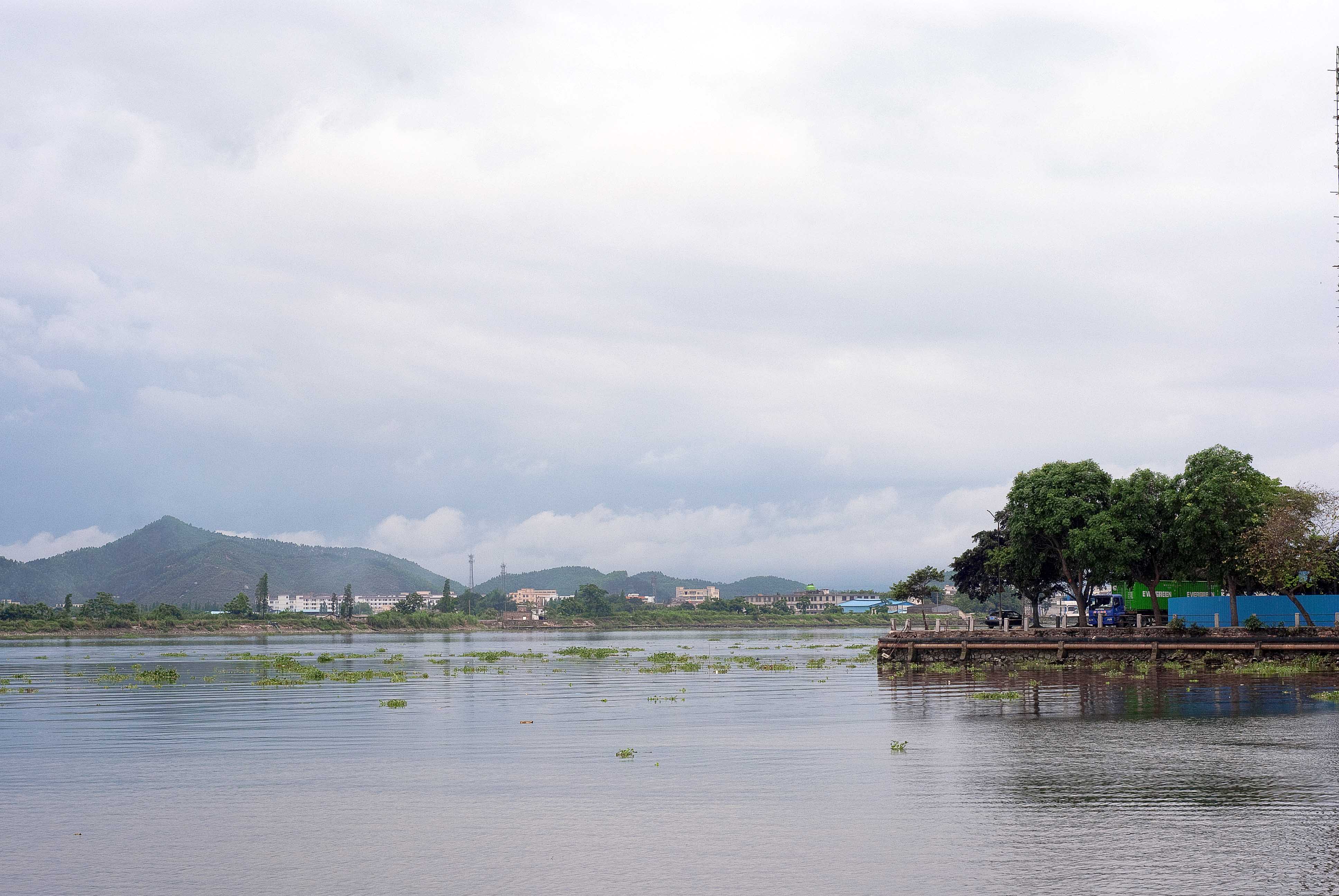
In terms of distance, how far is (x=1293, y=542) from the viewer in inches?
2554

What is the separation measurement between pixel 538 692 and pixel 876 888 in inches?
1776

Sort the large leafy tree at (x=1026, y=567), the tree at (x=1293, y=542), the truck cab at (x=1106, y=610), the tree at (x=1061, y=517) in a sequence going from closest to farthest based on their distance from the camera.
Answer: the tree at (x=1293, y=542) → the tree at (x=1061, y=517) → the large leafy tree at (x=1026, y=567) → the truck cab at (x=1106, y=610)

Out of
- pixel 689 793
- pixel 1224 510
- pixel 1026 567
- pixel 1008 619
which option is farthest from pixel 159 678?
pixel 1224 510

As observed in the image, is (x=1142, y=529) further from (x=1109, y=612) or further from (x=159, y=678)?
(x=159, y=678)

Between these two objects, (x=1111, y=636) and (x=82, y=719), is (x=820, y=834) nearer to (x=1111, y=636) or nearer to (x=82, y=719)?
(x=82, y=719)

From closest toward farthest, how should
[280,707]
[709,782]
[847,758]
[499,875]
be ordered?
1. [499,875]
2. [709,782]
3. [847,758]
4. [280,707]

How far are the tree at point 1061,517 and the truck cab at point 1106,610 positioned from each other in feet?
8.26

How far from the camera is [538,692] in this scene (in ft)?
206

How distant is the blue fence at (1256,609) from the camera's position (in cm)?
7238

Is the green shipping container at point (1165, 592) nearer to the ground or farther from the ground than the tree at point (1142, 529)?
nearer to the ground

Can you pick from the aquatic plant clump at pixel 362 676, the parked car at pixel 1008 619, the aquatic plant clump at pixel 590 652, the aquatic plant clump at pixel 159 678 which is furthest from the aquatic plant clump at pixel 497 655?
the parked car at pixel 1008 619

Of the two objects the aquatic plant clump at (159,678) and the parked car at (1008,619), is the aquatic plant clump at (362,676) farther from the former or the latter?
the parked car at (1008,619)

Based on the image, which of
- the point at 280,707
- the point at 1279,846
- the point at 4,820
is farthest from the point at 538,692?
the point at 1279,846

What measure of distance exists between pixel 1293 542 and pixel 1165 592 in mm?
21464
